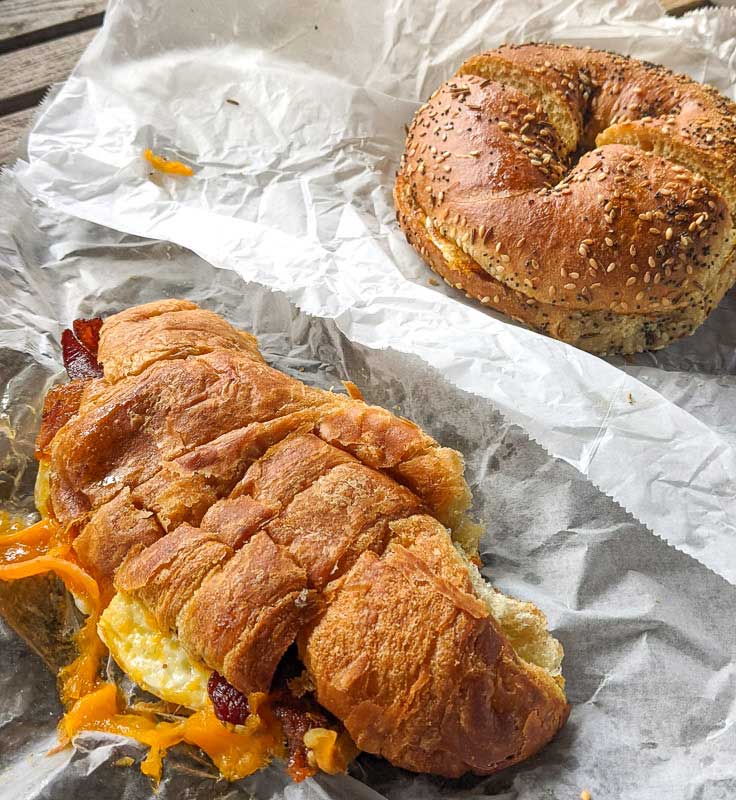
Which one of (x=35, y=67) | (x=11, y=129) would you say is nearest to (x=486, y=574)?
(x=11, y=129)

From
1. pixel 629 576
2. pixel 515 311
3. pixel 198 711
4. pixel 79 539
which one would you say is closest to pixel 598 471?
pixel 629 576

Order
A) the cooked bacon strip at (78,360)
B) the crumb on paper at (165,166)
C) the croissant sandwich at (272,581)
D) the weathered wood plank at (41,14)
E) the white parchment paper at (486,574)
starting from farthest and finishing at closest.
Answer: the weathered wood plank at (41,14) → the crumb on paper at (165,166) → the cooked bacon strip at (78,360) → the white parchment paper at (486,574) → the croissant sandwich at (272,581)

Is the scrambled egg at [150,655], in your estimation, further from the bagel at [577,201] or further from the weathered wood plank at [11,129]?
the weathered wood plank at [11,129]

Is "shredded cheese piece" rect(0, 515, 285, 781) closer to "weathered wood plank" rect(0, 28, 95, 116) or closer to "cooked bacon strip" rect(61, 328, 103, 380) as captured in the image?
"cooked bacon strip" rect(61, 328, 103, 380)

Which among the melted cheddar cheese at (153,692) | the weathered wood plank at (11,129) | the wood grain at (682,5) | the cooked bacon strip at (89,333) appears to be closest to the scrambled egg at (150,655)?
the melted cheddar cheese at (153,692)

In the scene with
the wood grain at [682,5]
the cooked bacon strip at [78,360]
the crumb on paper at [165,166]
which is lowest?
the cooked bacon strip at [78,360]

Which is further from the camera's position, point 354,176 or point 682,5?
point 682,5

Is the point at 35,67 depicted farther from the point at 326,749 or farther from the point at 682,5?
the point at 326,749
